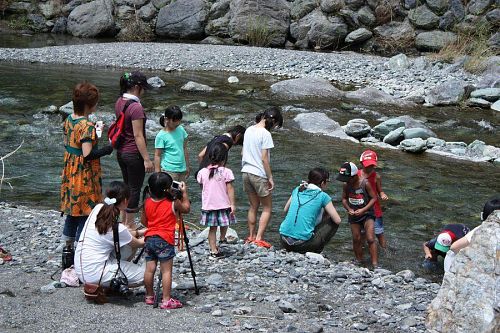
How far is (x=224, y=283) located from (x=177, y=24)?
24064mm

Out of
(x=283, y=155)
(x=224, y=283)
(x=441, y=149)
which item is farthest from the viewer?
(x=441, y=149)

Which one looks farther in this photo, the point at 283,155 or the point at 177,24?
the point at 177,24

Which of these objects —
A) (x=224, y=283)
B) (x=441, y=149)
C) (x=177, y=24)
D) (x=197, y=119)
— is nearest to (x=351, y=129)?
(x=441, y=149)

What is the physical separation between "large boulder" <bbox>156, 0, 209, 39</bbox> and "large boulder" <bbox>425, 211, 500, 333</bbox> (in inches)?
1013

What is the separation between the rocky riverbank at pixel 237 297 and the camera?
5691 millimetres

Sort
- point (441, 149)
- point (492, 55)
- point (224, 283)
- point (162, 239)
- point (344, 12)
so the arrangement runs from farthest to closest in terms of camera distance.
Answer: point (344, 12) < point (492, 55) < point (441, 149) < point (224, 283) < point (162, 239)

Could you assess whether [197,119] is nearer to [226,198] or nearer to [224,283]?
[226,198]

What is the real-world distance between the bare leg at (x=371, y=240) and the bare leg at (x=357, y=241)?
11cm

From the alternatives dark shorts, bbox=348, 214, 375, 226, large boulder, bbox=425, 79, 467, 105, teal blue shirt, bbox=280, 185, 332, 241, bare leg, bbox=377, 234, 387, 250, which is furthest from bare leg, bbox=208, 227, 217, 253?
large boulder, bbox=425, 79, 467, 105

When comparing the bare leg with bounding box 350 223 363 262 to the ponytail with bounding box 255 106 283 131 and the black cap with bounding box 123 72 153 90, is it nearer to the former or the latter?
the ponytail with bounding box 255 106 283 131

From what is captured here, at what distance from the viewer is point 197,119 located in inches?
629

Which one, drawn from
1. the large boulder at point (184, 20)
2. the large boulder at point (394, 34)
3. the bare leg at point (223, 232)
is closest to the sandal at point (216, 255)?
the bare leg at point (223, 232)

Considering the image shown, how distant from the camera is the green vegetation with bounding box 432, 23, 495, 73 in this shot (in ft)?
68.8

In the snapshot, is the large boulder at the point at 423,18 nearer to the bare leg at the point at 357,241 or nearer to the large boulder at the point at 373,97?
the large boulder at the point at 373,97
